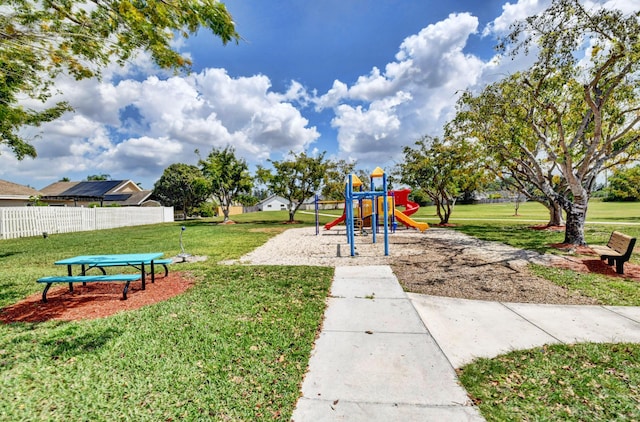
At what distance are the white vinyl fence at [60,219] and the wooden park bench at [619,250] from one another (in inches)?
1029

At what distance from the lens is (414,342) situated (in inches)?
141

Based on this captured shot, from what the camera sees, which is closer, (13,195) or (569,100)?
(569,100)

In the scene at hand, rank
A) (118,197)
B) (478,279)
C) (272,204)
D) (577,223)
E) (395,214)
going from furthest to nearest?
(272,204) < (118,197) < (395,214) < (577,223) < (478,279)

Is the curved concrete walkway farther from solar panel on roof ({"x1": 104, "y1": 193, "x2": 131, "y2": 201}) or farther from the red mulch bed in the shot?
solar panel on roof ({"x1": 104, "y1": 193, "x2": 131, "y2": 201})

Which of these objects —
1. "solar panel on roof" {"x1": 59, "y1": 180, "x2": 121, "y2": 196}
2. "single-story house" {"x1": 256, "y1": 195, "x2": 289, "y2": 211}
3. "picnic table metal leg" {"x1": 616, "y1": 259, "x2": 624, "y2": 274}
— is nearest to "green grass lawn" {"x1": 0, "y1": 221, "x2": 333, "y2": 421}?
"picnic table metal leg" {"x1": 616, "y1": 259, "x2": 624, "y2": 274}

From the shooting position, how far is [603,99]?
8.84m

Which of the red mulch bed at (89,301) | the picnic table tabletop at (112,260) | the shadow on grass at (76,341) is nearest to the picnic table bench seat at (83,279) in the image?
the red mulch bed at (89,301)

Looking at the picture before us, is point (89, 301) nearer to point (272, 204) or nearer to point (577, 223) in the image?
point (577, 223)

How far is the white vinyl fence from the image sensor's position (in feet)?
51.8

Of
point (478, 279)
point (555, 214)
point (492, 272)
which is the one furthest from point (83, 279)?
point (555, 214)

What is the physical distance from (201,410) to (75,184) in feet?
164

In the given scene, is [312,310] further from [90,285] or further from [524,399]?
[90,285]

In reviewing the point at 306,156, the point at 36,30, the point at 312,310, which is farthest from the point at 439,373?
the point at 306,156

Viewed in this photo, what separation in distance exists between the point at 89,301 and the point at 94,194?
3755 cm
